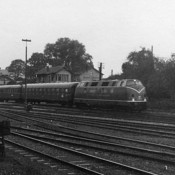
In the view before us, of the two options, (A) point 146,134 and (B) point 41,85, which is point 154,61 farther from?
(A) point 146,134

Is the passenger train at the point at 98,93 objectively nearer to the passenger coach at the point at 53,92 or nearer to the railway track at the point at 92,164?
the passenger coach at the point at 53,92

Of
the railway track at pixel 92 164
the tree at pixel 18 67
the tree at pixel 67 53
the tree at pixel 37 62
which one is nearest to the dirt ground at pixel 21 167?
the railway track at pixel 92 164

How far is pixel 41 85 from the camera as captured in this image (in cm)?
4588

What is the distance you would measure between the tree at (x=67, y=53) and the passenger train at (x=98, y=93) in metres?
64.0

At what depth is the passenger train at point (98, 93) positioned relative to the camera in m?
30.2

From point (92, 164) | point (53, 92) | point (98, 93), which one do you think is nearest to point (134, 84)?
point (98, 93)

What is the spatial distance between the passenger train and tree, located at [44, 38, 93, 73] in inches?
2521

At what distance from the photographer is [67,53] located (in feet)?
365

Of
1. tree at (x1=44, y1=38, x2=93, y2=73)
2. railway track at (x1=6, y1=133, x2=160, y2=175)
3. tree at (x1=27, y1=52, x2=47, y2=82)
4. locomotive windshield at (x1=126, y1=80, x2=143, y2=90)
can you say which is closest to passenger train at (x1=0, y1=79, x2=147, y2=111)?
locomotive windshield at (x1=126, y1=80, x2=143, y2=90)

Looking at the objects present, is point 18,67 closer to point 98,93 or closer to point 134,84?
point 98,93

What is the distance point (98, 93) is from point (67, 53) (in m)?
78.9

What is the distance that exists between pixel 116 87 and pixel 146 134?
14.3 metres

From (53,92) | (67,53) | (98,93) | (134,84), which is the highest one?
(67,53)

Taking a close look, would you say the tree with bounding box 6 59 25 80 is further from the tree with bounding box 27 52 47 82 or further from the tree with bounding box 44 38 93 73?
the tree with bounding box 44 38 93 73
